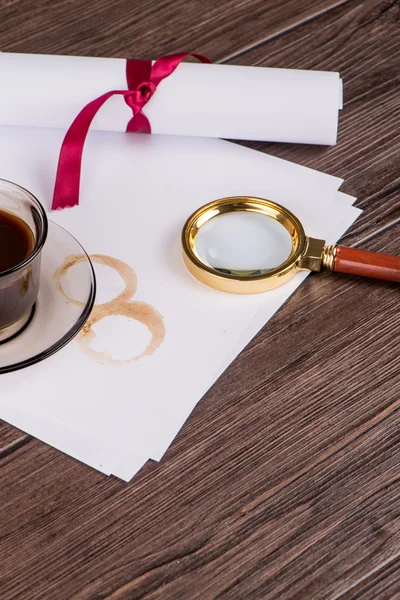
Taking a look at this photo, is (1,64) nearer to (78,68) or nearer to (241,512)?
(78,68)

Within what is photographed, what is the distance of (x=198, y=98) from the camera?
1104mm

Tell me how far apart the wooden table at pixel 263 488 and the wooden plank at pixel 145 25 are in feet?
1.42

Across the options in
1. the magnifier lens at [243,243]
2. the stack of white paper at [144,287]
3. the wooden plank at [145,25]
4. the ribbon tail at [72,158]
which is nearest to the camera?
the stack of white paper at [144,287]

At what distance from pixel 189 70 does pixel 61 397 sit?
52cm

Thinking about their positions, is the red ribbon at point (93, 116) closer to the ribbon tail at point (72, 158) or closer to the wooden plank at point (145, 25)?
the ribbon tail at point (72, 158)

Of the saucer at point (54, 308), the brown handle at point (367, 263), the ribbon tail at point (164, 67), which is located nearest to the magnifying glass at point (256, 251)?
the brown handle at point (367, 263)

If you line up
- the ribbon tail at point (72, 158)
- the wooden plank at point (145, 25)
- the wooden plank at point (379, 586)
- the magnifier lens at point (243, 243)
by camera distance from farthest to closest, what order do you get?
the wooden plank at point (145, 25) < the ribbon tail at point (72, 158) < the magnifier lens at point (243, 243) < the wooden plank at point (379, 586)

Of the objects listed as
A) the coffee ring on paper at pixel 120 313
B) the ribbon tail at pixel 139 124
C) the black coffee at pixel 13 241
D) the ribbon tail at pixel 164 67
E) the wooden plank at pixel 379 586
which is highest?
the ribbon tail at pixel 164 67

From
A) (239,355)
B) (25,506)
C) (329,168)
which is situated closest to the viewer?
(25,506)

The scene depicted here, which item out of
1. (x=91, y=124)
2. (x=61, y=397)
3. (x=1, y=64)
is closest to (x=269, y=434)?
(x=61, y=397)

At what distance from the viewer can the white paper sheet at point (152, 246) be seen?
84 centimetres

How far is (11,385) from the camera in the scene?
2.81ft

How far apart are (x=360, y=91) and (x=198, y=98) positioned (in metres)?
0.26

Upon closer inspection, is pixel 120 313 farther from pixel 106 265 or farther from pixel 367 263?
pixel 367 263
